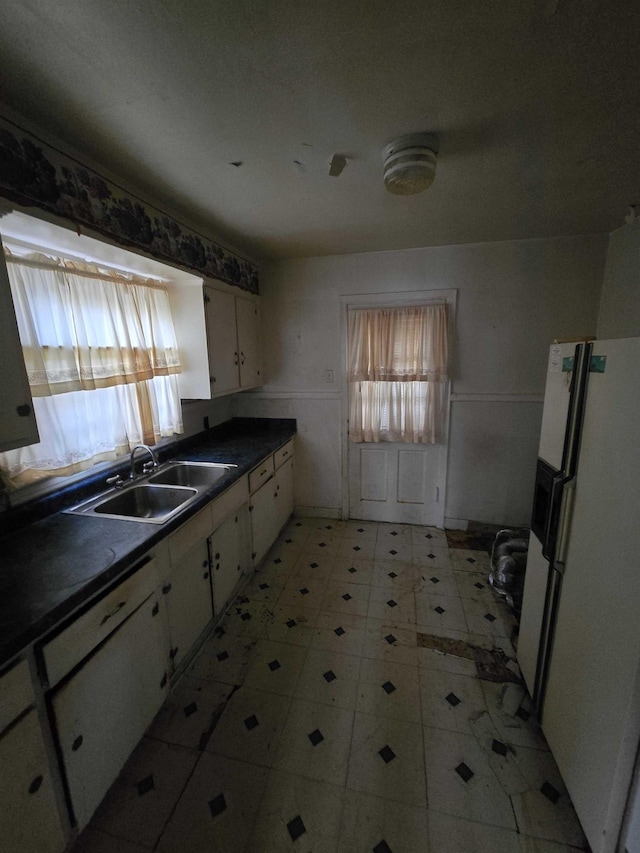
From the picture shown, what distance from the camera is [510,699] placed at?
161 centimetres

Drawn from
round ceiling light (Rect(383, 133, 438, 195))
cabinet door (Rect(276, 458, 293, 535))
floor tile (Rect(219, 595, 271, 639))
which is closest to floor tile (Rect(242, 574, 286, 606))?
floor tile (Rect(219, 595, 271, 639))

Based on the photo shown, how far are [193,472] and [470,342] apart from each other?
2.42 meters

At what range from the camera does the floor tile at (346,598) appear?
2219 mm

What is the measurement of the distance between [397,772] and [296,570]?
54.2 inches

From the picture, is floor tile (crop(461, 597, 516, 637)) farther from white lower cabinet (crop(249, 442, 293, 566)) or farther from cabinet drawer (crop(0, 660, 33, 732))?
cabinet drawer (crop(0, 660, 33, 732))

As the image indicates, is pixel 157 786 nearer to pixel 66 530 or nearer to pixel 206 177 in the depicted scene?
pixel 66 530

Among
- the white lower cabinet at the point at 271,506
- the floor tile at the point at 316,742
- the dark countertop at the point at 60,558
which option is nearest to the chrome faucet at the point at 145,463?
the dark countertop at the point at 60,558

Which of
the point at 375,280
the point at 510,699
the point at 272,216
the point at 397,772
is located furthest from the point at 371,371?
the point at 397,772

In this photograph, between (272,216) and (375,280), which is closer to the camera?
(272,216)

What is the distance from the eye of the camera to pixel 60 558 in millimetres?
1239

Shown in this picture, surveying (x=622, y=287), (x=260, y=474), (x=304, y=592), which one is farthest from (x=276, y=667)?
(x=622, y=287)

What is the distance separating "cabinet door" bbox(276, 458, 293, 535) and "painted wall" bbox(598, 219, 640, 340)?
2717mm

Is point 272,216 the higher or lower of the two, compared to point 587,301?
higher

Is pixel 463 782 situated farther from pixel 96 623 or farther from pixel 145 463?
pixel 145 463
